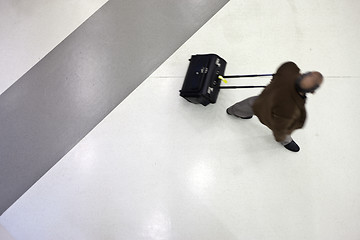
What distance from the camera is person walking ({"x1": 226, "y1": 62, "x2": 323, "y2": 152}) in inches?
61.9

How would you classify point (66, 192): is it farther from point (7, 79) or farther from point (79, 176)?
point (7, 79)

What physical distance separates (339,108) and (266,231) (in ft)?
3.95

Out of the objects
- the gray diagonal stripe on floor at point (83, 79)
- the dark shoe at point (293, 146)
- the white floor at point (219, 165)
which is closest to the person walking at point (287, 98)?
the dark shoe at point (293, 146)

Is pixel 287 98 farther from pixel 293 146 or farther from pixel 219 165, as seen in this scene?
pixel 219 165

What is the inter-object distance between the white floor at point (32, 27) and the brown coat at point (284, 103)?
2.09 meters

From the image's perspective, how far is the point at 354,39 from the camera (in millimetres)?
2654

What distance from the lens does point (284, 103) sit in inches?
63.9

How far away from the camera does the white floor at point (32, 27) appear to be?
2836 millimetres

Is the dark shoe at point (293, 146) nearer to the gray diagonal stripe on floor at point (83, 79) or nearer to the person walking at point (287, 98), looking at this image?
the person walking at point (287, 98)

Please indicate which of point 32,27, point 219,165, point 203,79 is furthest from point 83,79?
point 219,165

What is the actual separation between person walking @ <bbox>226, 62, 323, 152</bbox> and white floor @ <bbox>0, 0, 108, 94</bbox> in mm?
2094

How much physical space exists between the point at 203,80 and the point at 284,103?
877 millimetres

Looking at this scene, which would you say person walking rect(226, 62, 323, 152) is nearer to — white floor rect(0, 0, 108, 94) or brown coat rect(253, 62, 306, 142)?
brown coat rect(253, 62, 306, 142)

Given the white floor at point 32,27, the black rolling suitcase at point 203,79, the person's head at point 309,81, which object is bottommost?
the black rolling suitcase at point 203,79
